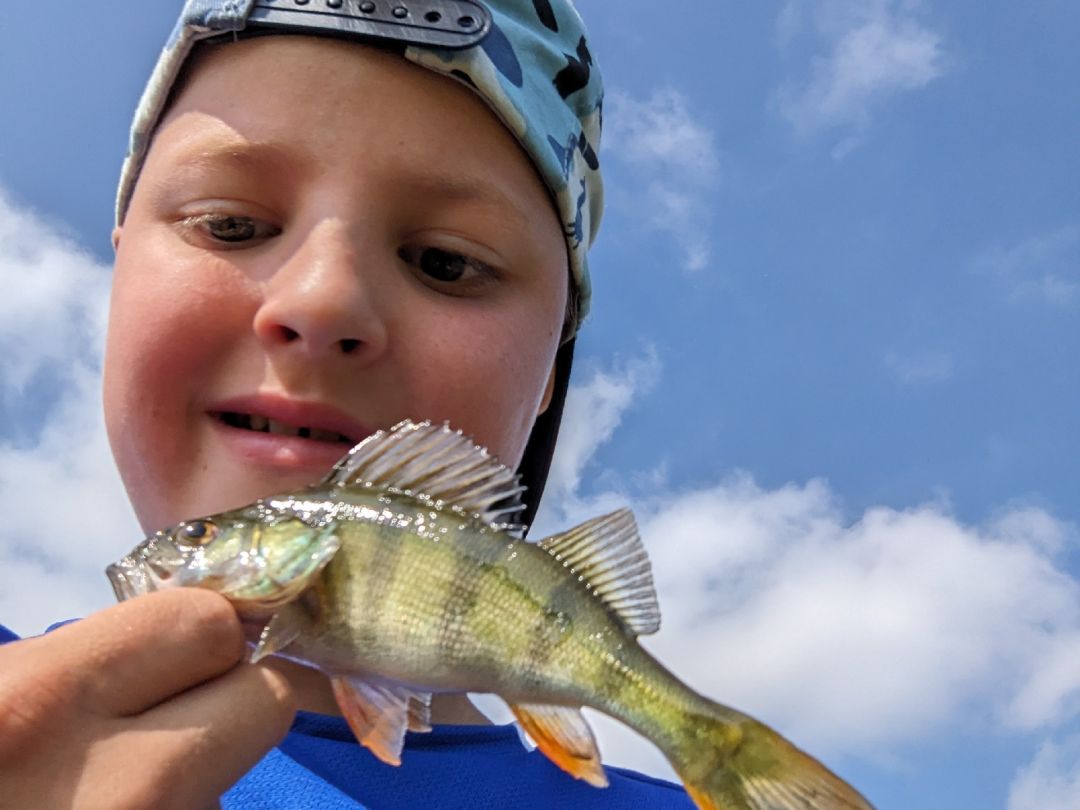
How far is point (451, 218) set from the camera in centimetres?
211

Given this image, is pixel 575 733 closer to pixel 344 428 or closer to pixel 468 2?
pixel 344 428

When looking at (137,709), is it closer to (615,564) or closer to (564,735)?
(564,735)

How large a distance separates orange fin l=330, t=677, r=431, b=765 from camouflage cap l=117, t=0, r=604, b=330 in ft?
5.06

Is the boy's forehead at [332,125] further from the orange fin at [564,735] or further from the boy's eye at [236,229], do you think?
the orange fin at [564,735]

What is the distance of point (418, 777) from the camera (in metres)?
2.06

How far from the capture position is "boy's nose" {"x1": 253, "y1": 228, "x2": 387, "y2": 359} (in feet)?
5.78

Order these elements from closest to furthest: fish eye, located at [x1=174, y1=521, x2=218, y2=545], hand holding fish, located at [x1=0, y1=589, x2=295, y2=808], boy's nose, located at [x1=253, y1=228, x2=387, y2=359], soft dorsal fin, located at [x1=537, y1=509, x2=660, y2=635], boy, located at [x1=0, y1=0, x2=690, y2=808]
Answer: hand holding fish, located at [x1=0, y1=589, x2=295, y2=808], fish eye, located at [x1=174, y1=521, x2=218, y2=545], soft dorsal fin, located at [x1=537, y1=509, x2=660, y2=635], boy's nose, located at [x1=253, y1=228, x2=387, y2=359], boy, located at [x1=0, y1=0, x2=690, y2=808]

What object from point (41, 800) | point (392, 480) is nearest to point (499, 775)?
point (392, 480)

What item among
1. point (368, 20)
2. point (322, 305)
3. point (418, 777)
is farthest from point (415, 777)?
point (368, 20)

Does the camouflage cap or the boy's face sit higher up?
the camouflage cap

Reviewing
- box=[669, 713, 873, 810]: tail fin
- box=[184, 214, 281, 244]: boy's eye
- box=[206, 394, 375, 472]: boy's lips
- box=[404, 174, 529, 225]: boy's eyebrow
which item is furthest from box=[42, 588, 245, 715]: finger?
box=[404, 174, 529, 225]: boy's eyebrow

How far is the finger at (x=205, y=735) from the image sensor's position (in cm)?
117

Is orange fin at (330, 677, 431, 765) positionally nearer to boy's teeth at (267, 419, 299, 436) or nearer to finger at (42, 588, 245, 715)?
finger at (42, 588, 245, 715)

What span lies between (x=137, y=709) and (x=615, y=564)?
0.74 m
